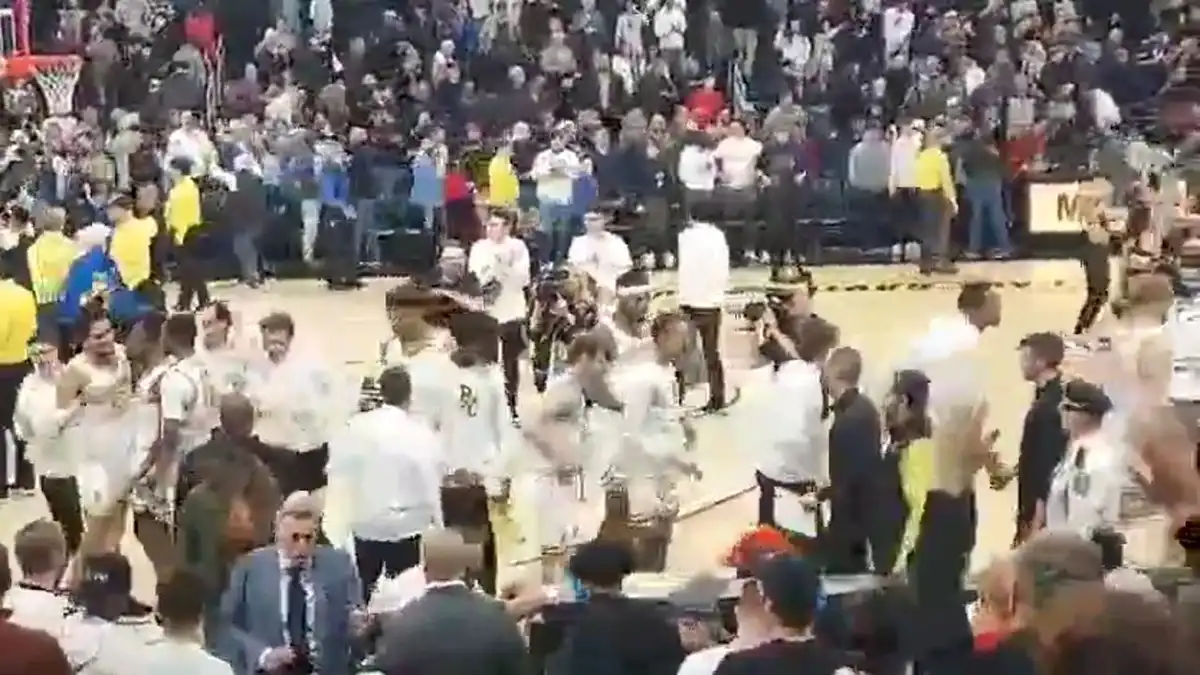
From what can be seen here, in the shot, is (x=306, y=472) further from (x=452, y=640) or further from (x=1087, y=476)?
(x=1087, y=476)

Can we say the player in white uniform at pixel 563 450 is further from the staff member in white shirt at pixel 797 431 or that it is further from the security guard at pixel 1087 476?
the security guard at pixel 1087 476

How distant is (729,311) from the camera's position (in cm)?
1638

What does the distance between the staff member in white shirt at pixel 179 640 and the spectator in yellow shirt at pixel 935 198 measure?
48.2 ft

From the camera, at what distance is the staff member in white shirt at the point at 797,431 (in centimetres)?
839

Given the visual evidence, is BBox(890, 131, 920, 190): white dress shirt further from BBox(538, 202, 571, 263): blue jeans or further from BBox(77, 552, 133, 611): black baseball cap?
BBox(77, 552, 133, 611): black baseball cap

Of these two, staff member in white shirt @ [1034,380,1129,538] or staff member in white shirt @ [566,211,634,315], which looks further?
staff member in white shirt @ [566,211,634,315]

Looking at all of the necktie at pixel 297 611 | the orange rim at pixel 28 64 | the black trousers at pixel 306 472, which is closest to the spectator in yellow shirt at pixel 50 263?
the black trousers at pixel 306 472

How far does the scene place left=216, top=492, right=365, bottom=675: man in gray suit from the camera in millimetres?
6281

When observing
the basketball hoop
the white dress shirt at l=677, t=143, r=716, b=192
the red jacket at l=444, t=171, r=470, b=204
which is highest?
the basketball hoop

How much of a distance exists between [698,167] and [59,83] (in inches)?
346

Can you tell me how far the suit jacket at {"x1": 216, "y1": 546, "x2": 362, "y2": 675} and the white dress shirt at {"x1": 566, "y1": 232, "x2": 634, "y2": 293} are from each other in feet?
21.6

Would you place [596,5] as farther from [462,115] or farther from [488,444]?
[488,444]

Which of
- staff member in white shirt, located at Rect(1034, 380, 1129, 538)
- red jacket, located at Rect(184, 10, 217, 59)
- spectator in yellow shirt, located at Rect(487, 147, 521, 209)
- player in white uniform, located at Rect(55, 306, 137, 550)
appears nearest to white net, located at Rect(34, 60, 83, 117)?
red jacket, located at Rect(184, 10, 217, 59)

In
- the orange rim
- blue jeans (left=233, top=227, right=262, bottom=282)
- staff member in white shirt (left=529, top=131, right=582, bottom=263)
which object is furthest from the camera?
the orange rim
